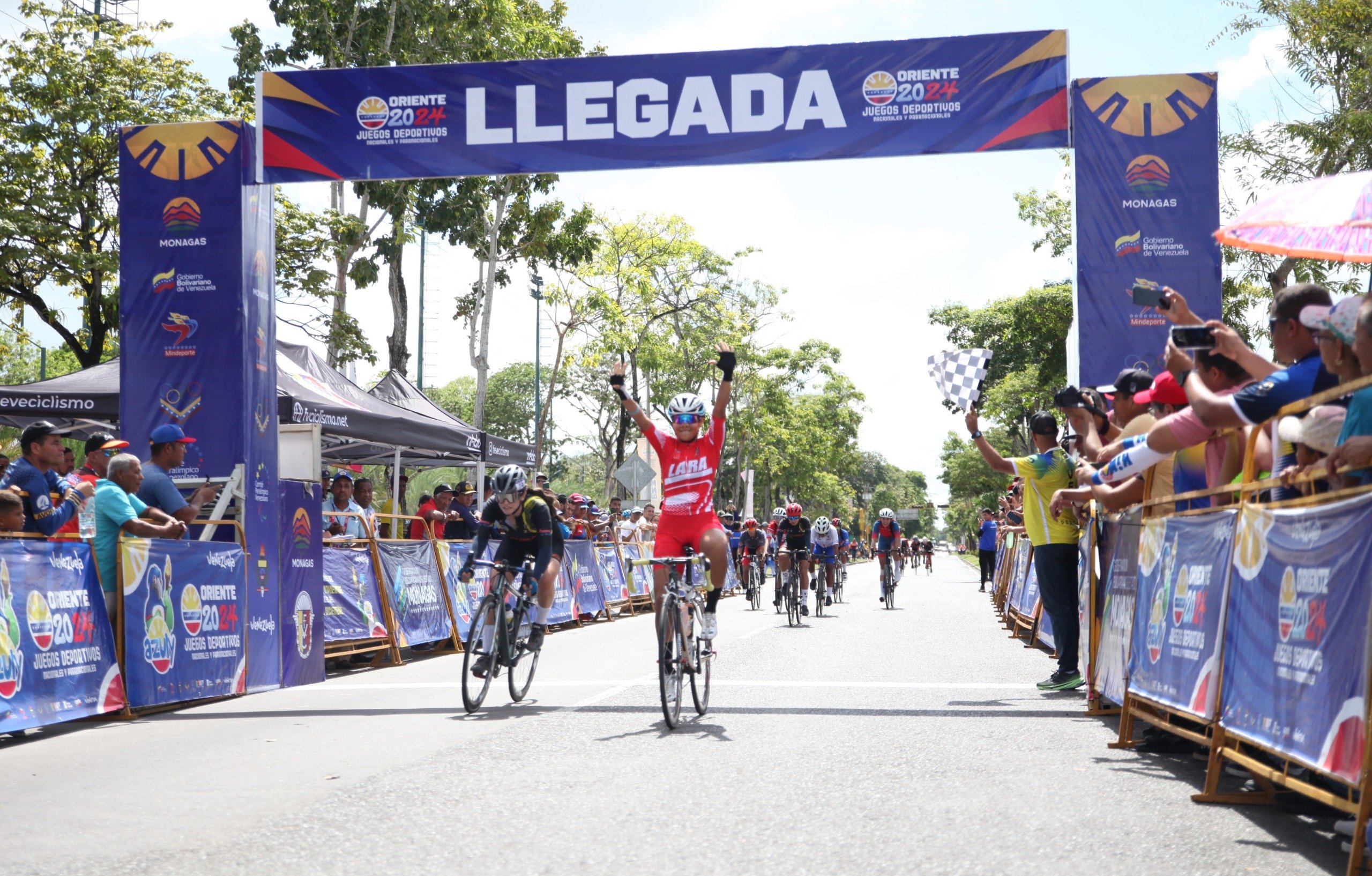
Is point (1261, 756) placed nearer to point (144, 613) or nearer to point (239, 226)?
point (144, 613)

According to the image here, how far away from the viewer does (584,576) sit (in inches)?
803

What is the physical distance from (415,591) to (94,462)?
4.29 metres

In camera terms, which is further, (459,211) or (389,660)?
(459,211)

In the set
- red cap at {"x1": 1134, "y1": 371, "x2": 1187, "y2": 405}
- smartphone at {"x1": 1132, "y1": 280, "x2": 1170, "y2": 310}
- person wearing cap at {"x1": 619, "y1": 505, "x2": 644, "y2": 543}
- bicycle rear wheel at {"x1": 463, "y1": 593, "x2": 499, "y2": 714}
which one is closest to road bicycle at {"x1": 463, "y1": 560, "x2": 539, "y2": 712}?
bicycle rear wheel at {"x1": 463, "y1": 593, "x2": 499, "y2": 714}

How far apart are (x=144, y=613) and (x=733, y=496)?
189 feet

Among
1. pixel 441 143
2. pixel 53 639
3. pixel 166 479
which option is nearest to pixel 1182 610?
pixel 53 639

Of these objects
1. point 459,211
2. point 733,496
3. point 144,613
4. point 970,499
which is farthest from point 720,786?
point 970,499

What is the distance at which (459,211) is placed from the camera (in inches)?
1198

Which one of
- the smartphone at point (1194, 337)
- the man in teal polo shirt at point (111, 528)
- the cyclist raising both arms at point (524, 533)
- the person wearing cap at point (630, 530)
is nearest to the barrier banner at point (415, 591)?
the cyclist raising both arms at point (524, 533)

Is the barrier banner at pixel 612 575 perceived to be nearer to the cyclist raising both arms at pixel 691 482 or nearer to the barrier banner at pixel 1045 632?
the barrier banner at pixel 1045 632

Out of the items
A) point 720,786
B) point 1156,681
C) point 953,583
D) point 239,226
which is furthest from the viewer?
point 953,583

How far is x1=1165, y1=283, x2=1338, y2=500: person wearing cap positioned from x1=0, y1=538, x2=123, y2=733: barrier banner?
7.21m

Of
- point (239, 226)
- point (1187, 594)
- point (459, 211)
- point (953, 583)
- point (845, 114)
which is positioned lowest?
point (953, 583)

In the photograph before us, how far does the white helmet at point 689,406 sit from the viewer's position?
345 inches
